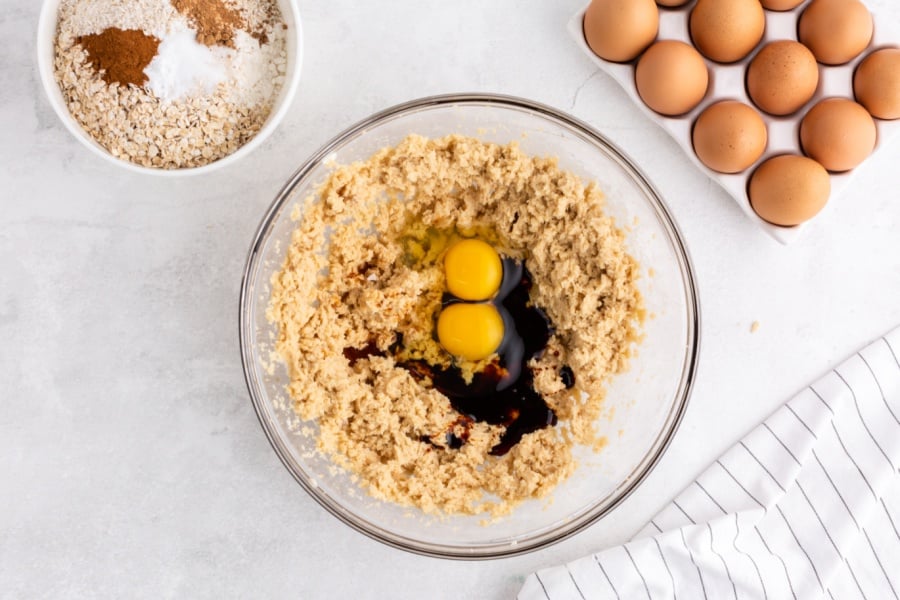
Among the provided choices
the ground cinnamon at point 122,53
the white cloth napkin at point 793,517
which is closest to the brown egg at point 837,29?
the white cloth napkin at point 793,517

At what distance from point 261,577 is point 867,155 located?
1.85m

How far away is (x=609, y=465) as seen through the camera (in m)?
1.74

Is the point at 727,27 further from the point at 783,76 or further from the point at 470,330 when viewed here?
the point at 470,330

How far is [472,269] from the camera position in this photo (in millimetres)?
1721

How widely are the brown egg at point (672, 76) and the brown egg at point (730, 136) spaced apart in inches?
2.6

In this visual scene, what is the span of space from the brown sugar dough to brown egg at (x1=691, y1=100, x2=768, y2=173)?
312 mm

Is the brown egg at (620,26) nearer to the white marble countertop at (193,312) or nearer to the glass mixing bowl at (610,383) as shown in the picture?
the white marble countertop at (193,312)

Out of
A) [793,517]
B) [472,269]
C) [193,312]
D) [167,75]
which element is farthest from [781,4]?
[193,312]

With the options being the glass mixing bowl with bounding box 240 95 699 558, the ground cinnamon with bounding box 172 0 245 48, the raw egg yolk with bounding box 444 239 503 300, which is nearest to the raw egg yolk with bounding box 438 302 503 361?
the raw egg yolk with bounding box 444 239 503 300

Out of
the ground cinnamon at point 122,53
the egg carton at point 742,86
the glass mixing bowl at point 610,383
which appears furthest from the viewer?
the egg carton at point 742,86

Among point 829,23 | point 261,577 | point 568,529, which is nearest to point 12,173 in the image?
point 261,577

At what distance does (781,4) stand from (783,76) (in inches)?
7.4

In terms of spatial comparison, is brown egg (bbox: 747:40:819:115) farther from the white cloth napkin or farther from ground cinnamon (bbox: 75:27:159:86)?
ground cinnamon (bbox: 75:27:159:86)

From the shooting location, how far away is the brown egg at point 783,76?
169 cm
